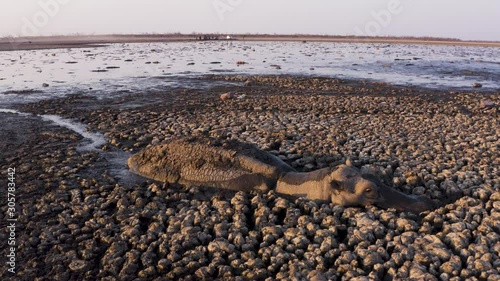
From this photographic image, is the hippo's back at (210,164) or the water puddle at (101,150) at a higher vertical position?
the hippo's back at (210,164)

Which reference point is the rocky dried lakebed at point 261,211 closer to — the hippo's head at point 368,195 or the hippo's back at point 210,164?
the hippo's head at point 368,195

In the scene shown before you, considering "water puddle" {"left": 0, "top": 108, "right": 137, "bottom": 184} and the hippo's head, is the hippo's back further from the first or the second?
the hippo's head

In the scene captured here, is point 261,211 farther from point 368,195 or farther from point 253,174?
point 368,195

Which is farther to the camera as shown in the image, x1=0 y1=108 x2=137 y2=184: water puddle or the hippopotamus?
x1=0 y1=108 x2=137 y2=184: water puddle

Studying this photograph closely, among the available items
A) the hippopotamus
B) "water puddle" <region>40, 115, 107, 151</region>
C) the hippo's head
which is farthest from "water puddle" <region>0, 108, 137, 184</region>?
Answer: the hippo's head

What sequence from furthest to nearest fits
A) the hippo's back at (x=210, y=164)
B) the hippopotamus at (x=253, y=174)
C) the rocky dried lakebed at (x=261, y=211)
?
the hippo's back at (x=210, y=164) < the hippopotamus at (x=253, y=174) < the rocky dried lakebed at (x=261, y=211)

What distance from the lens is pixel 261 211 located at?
7918mm

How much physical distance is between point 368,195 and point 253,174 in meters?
2.56

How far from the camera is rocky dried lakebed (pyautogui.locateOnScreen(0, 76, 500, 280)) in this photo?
6363mm

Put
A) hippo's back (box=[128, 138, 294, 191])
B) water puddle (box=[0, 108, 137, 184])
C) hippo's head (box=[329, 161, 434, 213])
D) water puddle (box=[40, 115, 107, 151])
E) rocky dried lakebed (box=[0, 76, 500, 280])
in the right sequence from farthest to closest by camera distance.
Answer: water puddle (box=[40, 115, 107, 151]) → water puddle (box=[0, 108, 137, 184]) → hippo's back (box=[128, 138, 294, 191]) → hippo's head (box=[329, 161, 434, 213]) → rocky dried lakebed (box=[0, 76, 500, 280])

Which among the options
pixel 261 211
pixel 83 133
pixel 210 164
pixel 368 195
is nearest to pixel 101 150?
pixel 83 133

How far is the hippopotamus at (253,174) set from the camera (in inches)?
320

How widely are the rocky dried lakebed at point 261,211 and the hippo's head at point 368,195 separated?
231 millimetres

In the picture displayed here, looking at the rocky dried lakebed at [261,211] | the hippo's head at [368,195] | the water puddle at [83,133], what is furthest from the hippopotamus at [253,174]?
the water puddle at [83,133]
